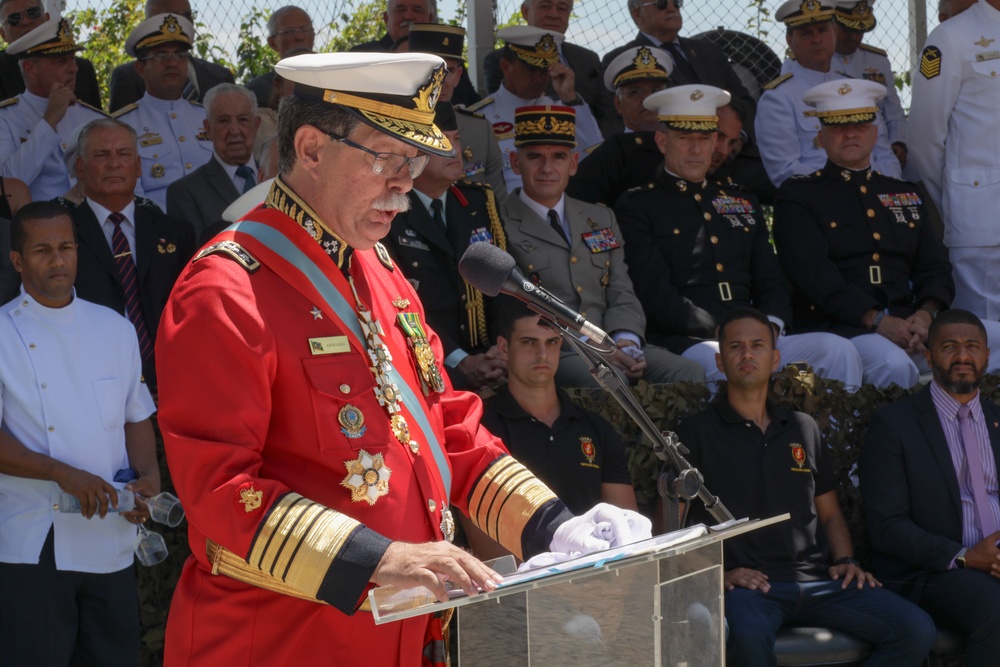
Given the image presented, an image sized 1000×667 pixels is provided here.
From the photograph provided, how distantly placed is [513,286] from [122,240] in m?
3.69

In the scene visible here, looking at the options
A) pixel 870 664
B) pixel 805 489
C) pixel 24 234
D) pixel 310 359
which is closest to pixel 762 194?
pixel 805 489

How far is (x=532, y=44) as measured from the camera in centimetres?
787

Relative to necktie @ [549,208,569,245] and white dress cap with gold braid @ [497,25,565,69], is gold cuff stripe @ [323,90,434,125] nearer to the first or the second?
necktie @ [549,208,569,245]

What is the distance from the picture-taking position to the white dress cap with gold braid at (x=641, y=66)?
798cm

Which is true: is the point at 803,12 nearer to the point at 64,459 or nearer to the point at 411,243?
the point at 411,243

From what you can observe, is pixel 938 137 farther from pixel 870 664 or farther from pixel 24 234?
pixel 24 234

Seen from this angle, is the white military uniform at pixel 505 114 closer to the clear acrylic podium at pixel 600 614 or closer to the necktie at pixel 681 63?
the necktie at pixel 681 63

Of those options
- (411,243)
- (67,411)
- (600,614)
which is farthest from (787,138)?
(600,614)

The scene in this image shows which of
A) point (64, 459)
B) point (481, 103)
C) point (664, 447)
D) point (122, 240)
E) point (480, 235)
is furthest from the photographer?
point (481, 103)

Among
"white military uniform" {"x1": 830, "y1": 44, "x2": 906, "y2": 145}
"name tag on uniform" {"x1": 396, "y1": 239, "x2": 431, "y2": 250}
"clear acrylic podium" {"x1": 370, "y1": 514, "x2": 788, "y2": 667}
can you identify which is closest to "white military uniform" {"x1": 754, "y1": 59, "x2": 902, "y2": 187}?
"white military uniform" {"x1": 830, "y1": 44, "x2": 906, "y2": 145}

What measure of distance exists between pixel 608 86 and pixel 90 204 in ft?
11.7

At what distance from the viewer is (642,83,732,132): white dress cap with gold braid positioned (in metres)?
7.10

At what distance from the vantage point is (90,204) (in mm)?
A: 5992

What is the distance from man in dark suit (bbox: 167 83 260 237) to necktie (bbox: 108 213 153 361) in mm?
462
